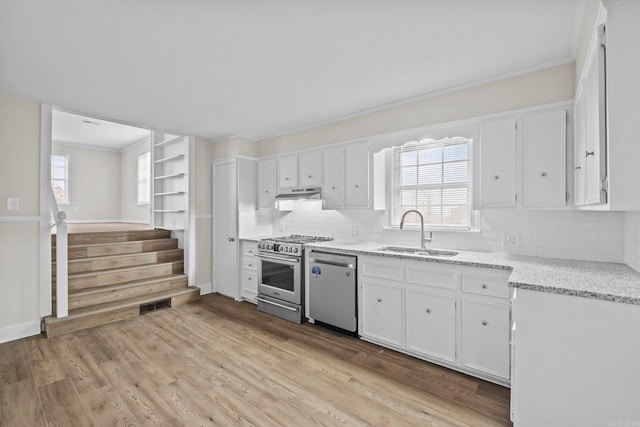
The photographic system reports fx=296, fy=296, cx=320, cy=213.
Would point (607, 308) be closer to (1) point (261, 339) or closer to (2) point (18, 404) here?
(1) point (261, 339)

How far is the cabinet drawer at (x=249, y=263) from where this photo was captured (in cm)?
440

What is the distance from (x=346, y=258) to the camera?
321 cm

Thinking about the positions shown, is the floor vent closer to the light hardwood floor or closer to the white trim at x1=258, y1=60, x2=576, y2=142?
the light hardwood floor

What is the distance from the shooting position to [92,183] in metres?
8.12

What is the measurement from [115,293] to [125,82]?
2.77 meters

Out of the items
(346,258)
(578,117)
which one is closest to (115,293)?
(346,258)

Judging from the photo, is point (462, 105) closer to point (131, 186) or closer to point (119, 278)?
point (119, 278)

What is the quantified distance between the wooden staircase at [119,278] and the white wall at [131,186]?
9.42 ft

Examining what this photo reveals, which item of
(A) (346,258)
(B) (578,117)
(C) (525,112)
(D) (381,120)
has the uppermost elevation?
(D) (381,120)

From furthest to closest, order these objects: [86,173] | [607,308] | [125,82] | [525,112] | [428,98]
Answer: [86,173] < [428,98] < [125,82] < [525,112] < [607,308]

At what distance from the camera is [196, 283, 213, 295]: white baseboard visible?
4.91 meters

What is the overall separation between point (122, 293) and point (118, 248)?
88cm

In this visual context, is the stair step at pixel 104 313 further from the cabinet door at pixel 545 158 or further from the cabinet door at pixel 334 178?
the cabinet door at pixel 545 158

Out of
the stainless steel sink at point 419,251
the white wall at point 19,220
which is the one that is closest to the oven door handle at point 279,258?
the stainless steel sink at point 419,251
